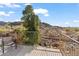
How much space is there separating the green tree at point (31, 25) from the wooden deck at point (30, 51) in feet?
0.37

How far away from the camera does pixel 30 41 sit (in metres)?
3.25

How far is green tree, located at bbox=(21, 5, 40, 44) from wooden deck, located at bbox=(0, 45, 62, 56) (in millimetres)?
112

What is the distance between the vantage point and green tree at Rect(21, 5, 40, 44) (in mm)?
3203

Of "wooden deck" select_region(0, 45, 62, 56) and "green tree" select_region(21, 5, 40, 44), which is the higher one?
"green tree" select_region(21, 5, 40, 44)

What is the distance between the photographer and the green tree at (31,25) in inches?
126

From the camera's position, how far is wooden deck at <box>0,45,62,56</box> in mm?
3250

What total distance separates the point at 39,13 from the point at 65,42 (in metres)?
0.51

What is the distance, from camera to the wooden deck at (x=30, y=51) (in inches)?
128

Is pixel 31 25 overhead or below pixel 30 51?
overhead

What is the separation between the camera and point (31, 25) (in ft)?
10.6

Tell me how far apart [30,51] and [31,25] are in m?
0.34

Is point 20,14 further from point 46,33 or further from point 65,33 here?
point 65,33

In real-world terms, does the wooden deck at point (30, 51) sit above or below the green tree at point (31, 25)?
below

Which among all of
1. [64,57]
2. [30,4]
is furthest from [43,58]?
[30,4]
